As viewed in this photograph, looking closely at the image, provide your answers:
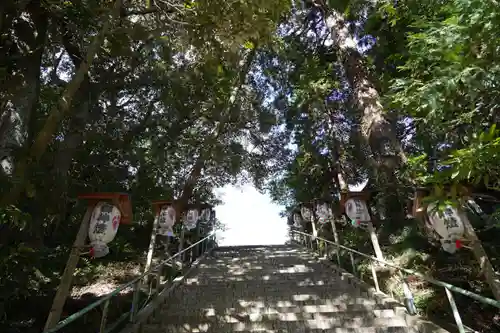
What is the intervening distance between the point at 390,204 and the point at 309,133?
3995 mm

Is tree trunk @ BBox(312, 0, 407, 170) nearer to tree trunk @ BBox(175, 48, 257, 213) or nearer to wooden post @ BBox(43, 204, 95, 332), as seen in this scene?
tree trunk @ BBox(175, 48, 257, 213)

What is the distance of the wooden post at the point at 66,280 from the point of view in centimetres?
313

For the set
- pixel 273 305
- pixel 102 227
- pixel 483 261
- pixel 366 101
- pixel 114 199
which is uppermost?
pixel 366 101

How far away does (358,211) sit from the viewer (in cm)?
658

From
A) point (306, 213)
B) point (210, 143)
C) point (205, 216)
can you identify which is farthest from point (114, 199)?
point (306, 213)

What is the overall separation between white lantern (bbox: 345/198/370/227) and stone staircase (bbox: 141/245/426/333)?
52.0 inches

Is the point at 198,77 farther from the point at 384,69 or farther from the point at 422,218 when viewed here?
the point at 422,218

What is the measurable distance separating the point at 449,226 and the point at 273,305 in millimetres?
3109

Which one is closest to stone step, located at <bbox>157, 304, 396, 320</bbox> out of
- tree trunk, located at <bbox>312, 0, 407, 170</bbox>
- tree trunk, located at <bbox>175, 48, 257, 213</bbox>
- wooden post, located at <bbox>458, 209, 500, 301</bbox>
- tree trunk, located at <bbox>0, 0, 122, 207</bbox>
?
wooden post, located at <bbox>458, 209, 500, 301</bbox>

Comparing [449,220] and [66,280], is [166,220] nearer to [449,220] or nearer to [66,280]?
[66,280]

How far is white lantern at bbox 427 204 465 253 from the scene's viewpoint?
3877 millimetres

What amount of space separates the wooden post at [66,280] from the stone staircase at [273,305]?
5.71ft

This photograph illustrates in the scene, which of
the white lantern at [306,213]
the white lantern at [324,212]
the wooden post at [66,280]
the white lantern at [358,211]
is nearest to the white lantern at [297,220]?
the white lantern at [306,213]

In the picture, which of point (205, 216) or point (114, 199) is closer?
point (114, 199)
